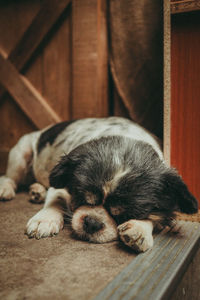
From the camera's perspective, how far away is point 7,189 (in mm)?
3160

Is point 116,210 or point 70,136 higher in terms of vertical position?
point 70,136

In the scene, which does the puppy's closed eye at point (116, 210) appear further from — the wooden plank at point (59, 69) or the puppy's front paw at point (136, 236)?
the wooden plank at point (59, 69)

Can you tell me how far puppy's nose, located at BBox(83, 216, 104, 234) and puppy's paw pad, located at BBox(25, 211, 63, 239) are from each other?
0.25 m

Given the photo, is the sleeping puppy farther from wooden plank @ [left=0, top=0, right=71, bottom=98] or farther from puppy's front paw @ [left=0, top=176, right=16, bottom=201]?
wooden plank @ [left=0, top=0, right=71, bottom=98]

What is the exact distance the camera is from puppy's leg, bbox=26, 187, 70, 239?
2035 millimetres

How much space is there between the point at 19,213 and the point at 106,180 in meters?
1.04

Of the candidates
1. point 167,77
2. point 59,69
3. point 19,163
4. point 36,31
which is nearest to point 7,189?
point 19,163

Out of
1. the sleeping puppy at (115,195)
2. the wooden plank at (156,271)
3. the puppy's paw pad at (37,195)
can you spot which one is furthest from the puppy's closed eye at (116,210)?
the puppy's paw pad at (37,195)

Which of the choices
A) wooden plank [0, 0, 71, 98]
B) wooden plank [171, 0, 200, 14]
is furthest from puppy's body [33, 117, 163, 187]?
wooden plank [0, 0, 71, 98]

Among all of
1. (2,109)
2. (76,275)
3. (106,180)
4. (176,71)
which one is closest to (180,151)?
(176,71)

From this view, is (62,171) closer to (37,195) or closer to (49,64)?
(37,195)

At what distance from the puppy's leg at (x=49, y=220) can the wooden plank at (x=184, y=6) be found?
5.65 feet

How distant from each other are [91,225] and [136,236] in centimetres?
30

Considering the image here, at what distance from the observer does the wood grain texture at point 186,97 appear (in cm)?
248
